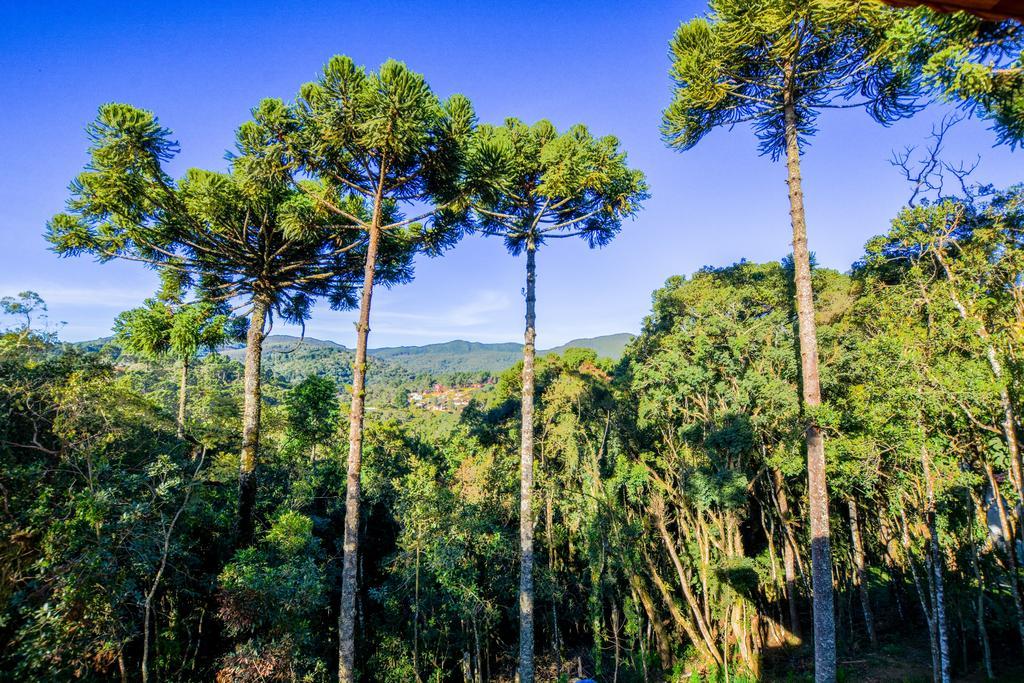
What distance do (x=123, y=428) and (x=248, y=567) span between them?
3916mm

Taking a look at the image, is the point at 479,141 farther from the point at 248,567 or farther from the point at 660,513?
the point at 660,513

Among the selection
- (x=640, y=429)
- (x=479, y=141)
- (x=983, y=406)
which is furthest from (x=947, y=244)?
(x=479, y=141)

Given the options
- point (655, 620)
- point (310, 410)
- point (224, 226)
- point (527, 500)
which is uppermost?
point (224, 226)

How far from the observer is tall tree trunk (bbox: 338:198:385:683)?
289 inches

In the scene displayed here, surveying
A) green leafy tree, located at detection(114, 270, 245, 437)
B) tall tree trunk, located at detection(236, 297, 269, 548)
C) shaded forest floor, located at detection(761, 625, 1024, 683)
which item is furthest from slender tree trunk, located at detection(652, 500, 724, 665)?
green leafy tree, located at detection(114, 270, 245, 437)

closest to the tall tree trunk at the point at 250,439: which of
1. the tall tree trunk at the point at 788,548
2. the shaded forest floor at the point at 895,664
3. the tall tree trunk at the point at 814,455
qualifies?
the tall tree trunk at the point at 814,455

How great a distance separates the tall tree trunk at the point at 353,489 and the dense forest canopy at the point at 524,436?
2.2 inches

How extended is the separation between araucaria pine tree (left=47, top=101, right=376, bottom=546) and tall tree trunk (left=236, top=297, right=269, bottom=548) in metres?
0.02

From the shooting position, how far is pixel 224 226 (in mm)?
11016

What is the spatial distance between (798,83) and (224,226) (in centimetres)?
1306

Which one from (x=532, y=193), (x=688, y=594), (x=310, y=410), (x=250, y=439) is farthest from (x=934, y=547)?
(x=310, y=410)

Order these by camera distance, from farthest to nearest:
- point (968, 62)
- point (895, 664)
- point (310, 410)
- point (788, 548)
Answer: point (788, 548) → point (310, 410) → point (895, 664) → point (968, 62)

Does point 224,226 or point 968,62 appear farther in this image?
point 224,226

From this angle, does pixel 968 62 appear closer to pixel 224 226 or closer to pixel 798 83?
pixel 798 83
